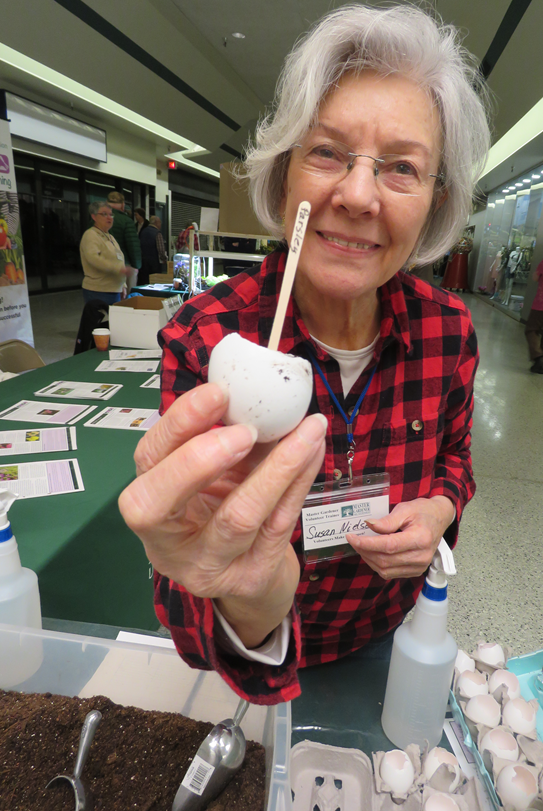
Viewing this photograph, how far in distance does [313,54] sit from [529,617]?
230 centimetres

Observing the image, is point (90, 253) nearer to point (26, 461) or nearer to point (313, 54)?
point (26, 461)

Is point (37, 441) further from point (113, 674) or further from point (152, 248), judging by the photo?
point (152, 248)

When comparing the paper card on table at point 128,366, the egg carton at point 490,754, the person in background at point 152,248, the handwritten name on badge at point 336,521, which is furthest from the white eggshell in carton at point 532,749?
the person in background at point 152,248

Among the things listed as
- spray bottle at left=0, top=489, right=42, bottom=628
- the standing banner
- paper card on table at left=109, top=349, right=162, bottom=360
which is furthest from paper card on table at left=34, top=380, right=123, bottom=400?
the standing banner

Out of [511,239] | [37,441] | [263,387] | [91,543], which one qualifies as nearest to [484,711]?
[263,387]

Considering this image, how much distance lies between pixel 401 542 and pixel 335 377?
336 mm

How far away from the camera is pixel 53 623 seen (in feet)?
3.27

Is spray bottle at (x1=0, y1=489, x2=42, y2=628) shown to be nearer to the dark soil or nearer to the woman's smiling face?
the dark soil

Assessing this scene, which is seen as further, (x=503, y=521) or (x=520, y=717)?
(x=503, y=521)

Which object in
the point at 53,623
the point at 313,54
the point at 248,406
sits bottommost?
the point at 53,623

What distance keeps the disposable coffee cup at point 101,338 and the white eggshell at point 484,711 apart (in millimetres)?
2921

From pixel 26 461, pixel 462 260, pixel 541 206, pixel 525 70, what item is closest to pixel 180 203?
pixel 462 260

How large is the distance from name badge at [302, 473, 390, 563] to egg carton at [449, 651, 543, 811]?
30cm

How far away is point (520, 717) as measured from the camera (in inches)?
30.1
